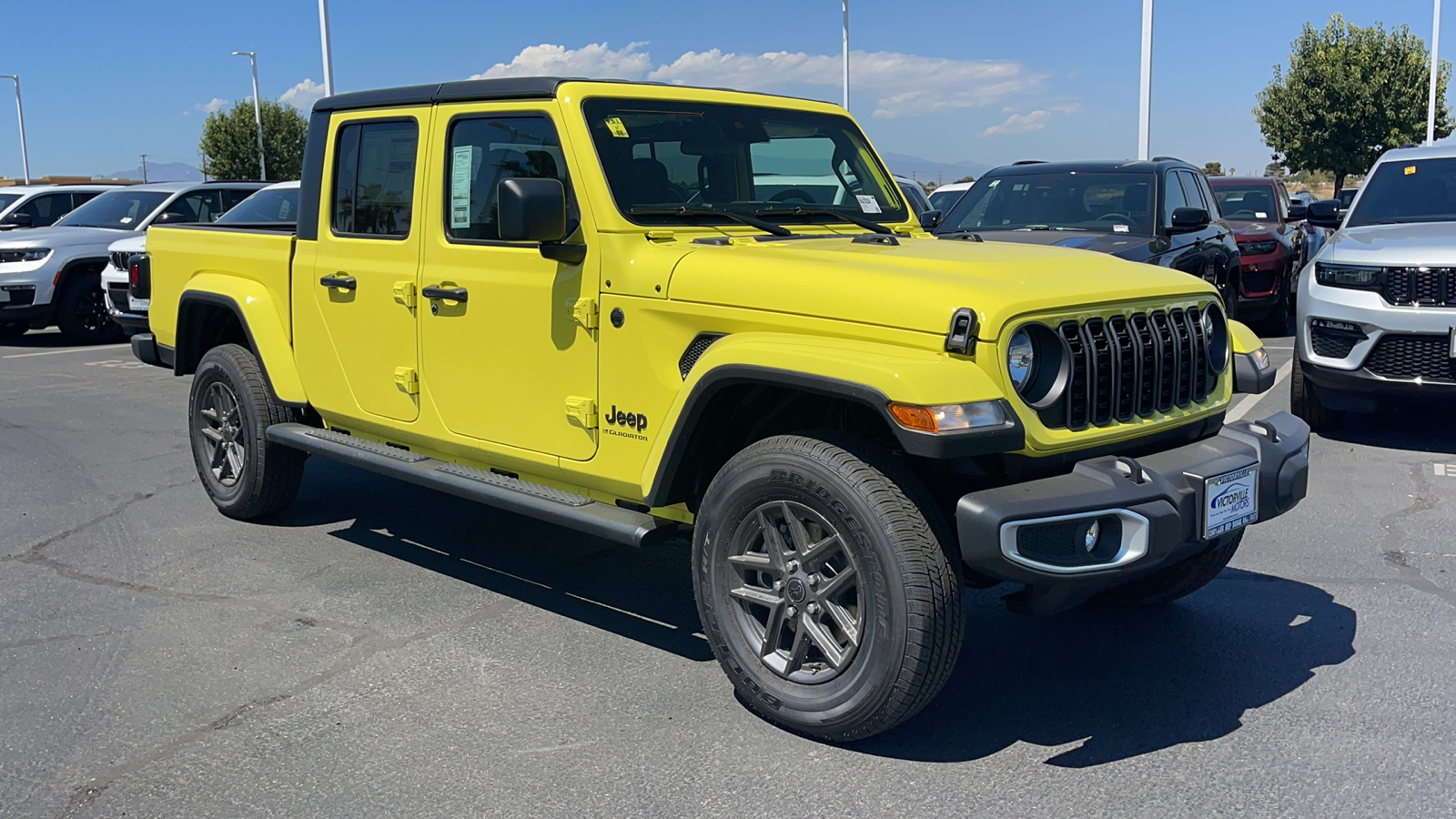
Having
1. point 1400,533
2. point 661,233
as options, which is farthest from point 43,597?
point 1400,533

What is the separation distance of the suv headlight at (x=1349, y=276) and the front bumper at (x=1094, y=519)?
4.36 metres

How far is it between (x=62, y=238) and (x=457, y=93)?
11557 millimetres

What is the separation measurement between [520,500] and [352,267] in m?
1.52

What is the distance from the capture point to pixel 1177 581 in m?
4.52

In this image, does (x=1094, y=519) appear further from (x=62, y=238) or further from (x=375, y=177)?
(x=62, y=238)

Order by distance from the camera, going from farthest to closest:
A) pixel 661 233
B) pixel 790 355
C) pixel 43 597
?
1. pixel 43 597
2. pixel 661 233
3. pixel 790 355

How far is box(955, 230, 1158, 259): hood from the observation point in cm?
807

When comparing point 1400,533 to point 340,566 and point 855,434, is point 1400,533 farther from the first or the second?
point 340,566

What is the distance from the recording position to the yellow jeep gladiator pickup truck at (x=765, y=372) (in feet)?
10.9

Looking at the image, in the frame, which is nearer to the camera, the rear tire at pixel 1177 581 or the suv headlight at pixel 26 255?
the rear tire at pixel 1177 581

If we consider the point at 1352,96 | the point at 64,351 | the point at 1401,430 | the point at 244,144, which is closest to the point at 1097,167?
the point at 1401,430

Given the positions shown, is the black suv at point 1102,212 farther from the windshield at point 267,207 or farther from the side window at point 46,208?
the side window at point 46,208

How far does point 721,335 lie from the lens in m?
3.80

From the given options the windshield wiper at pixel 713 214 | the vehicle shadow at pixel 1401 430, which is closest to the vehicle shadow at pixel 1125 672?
the windshield wiper at pixel 713 214
